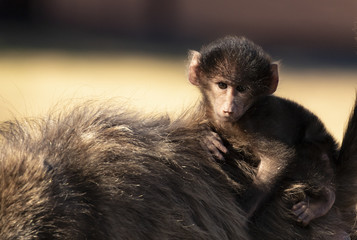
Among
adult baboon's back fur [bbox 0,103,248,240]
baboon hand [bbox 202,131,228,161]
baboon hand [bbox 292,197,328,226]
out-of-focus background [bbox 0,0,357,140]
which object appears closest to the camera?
adult baboon's back fur [bbox 0,103,248,240]

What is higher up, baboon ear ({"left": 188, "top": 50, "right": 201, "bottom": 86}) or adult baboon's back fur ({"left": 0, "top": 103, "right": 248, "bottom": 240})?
baboon ear ({"left": 188, "top": 50, "right": 201, "bottom": 86})

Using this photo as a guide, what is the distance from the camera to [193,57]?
5.29 m

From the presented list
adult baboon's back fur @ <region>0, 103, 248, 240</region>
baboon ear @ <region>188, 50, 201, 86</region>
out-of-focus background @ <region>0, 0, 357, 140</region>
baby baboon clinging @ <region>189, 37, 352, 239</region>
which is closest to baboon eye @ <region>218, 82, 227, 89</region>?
baby baboon clinging @ <region>189, 37, 352, 239</region>

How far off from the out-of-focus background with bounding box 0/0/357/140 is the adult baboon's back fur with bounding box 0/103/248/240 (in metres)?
9.53

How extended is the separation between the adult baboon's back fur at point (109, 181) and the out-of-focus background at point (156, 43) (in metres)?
9.53

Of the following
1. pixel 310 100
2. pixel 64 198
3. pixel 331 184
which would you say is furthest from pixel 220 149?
pixel 310 100

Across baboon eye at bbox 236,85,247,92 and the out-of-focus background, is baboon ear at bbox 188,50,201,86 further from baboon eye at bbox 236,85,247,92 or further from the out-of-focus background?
the out-of-focus background

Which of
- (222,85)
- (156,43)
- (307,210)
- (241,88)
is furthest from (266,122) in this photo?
(156,43)

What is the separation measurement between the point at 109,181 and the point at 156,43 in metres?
16.5

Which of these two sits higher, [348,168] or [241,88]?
[241,88]

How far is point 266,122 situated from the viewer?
4.81m

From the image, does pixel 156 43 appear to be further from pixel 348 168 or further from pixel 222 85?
pixel 348 168

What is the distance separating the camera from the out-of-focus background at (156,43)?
16078 mm

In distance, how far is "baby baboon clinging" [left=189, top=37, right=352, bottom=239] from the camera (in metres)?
4.74
